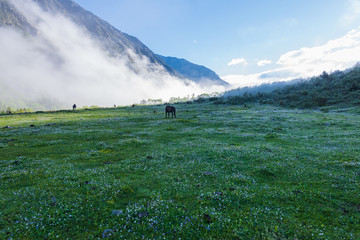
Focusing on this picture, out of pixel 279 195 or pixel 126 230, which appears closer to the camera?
pixel 126 230

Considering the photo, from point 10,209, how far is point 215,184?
11.0 metres

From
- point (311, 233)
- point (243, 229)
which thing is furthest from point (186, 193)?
point (311, 233)

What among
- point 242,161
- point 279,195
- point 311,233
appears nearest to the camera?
point 311,233

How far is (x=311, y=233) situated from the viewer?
7.04 meters

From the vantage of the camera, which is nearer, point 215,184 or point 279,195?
point 279,195

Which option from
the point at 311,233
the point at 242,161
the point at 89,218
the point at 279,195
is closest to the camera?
the point at 311,233

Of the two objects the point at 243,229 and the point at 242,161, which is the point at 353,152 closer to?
the point at 242,161

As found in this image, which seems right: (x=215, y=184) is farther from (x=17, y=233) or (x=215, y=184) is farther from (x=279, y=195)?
(x=17, y=233)

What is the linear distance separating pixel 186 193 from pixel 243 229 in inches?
148

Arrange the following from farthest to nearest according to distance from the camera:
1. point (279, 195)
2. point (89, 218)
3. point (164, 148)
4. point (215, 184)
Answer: point (164, 148) → point (215, 184) → point (279, 195) → point (89, 218)

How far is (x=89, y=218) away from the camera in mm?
8320

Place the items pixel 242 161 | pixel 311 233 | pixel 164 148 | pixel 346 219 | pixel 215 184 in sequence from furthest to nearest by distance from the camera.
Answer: pixel 164 148 < pixel 242 161 < pixel 215 184 < pixel 346 219 < pixel 311 233

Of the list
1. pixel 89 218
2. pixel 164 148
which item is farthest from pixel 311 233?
pixel 164 148

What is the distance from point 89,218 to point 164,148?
12.6m
